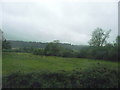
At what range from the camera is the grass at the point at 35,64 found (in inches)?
112

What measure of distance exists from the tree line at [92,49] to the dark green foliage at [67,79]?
27 centimetres

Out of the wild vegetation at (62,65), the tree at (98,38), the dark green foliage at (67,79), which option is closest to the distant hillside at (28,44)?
the wild vegetation at (62,65)

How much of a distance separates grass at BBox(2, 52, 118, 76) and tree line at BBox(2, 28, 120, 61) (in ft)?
0.35

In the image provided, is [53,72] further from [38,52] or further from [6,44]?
[6,44]

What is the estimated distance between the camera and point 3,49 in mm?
2920

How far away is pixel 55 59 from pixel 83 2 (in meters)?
1.27

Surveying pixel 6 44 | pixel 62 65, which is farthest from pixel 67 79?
pixel 6 44

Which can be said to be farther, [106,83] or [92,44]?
[92,44]

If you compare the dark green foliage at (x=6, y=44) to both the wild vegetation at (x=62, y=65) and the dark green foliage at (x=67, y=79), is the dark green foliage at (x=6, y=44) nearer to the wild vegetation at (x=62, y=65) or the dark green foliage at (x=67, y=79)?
the wild vegetation at (x=62, y=65)

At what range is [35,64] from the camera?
112 inches

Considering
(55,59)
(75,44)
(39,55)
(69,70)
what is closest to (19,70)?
(39,55)

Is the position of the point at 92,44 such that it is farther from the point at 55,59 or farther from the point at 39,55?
the point at 39,55

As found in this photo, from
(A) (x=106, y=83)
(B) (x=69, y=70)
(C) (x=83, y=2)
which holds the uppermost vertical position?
(C) (x=83, y=2)

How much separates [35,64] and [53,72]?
36cm
